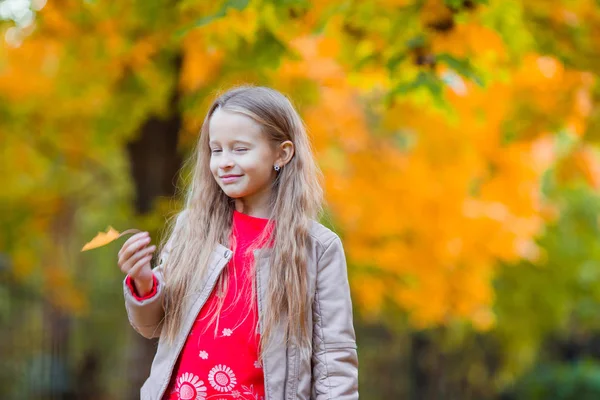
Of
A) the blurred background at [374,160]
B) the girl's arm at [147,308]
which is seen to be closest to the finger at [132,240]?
the girl's arm at [147,308]

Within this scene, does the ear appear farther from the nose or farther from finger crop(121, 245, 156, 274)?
finger crop(121, 245, 156, 274)

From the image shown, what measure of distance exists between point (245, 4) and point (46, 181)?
6.29m

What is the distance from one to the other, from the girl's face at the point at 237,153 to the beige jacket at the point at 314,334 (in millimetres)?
189

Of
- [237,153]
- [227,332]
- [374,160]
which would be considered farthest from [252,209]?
[374,160]

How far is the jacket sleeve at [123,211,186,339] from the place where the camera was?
217 centimetres

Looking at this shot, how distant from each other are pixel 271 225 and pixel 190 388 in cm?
51

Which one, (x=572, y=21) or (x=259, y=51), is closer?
(x=259, y=51)

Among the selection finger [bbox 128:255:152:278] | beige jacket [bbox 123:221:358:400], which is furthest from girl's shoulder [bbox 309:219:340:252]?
finger [bbox 128:255:152:278]

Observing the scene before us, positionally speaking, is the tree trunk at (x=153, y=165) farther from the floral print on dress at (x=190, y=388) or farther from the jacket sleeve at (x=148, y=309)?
the floral print on dress at (x=190, y=388)

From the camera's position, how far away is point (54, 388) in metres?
9.05

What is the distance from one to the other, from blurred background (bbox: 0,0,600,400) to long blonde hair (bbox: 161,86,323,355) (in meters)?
0.41

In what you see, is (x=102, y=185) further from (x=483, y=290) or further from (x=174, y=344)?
(x=174, y=344)

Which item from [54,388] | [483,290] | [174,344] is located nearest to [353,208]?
[483,290]

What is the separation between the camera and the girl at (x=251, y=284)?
2156mm
